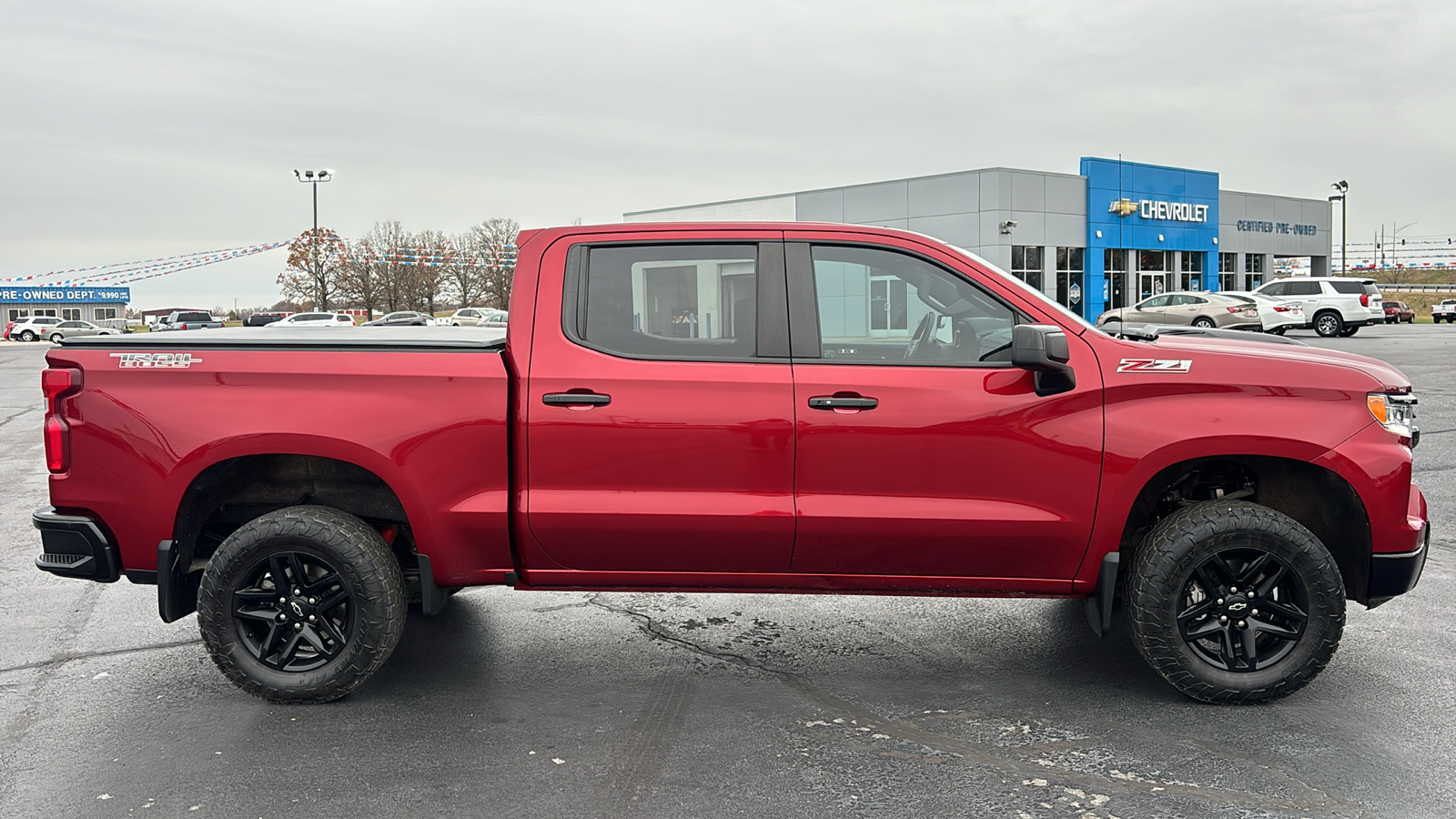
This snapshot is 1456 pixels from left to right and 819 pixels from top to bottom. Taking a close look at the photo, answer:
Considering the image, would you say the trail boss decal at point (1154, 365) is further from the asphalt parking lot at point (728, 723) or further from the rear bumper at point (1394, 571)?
the asphalt parking lot at point (728, 723)

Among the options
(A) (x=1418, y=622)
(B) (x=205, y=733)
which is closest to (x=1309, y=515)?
(A) (x=1418, y=622)

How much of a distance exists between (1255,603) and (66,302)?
11315 cm

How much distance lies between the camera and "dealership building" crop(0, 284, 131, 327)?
93875 millimetres

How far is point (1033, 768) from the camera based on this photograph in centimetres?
372

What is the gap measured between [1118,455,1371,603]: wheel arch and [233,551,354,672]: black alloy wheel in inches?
125

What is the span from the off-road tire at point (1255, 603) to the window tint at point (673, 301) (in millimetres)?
1768

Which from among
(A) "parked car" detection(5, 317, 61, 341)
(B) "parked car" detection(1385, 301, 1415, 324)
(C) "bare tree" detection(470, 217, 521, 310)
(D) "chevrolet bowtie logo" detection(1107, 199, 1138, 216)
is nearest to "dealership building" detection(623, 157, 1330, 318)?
(D) "chevrolet bowtie logo" detection(1107, 199, 1138, 216)

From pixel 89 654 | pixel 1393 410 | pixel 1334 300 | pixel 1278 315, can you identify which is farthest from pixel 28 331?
pixel 1393 410

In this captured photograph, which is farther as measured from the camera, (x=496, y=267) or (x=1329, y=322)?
(x=496, y=267)

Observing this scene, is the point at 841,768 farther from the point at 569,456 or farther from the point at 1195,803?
the point at 569,456

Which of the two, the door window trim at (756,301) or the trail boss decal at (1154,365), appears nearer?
the trail boss decal at (1154,365)

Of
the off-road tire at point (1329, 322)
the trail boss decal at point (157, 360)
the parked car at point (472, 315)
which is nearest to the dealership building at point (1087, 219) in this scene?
the off-road tire at point (1329, 322)

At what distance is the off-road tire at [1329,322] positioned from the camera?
117 ft

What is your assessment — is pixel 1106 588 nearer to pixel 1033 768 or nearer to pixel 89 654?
pixel 1033 768
